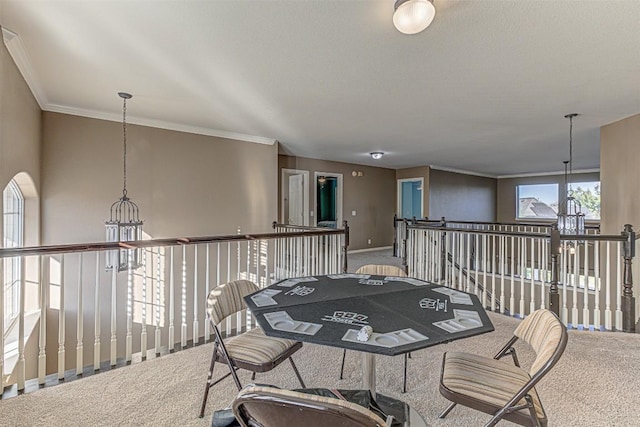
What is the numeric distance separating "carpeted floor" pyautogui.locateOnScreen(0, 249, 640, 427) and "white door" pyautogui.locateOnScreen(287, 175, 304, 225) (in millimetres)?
4834

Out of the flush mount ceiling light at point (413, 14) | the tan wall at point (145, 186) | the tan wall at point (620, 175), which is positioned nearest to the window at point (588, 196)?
the tan wall at point (620, 175)

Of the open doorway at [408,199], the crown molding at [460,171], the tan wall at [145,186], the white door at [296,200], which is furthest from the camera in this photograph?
the open doorway at [408,199]

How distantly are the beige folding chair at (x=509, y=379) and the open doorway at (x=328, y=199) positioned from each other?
6198mm

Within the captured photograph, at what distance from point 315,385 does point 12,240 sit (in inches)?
135

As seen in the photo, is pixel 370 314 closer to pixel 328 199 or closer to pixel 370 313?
pixel 370 313

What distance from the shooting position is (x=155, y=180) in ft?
15.4

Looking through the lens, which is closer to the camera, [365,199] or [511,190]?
[365,199]

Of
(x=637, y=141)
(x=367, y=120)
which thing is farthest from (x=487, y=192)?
(x=367, y=120)

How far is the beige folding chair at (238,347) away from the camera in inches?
73.2

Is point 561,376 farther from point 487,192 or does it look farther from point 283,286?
point 487,192

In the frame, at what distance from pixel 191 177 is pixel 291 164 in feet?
9.38

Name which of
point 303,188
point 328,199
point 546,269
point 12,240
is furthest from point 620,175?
point 12,240

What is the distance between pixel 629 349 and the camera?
9.44ft

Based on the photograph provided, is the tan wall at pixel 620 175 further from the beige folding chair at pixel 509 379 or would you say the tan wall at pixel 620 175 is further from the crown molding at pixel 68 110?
the crown molding at pixel 68 110
